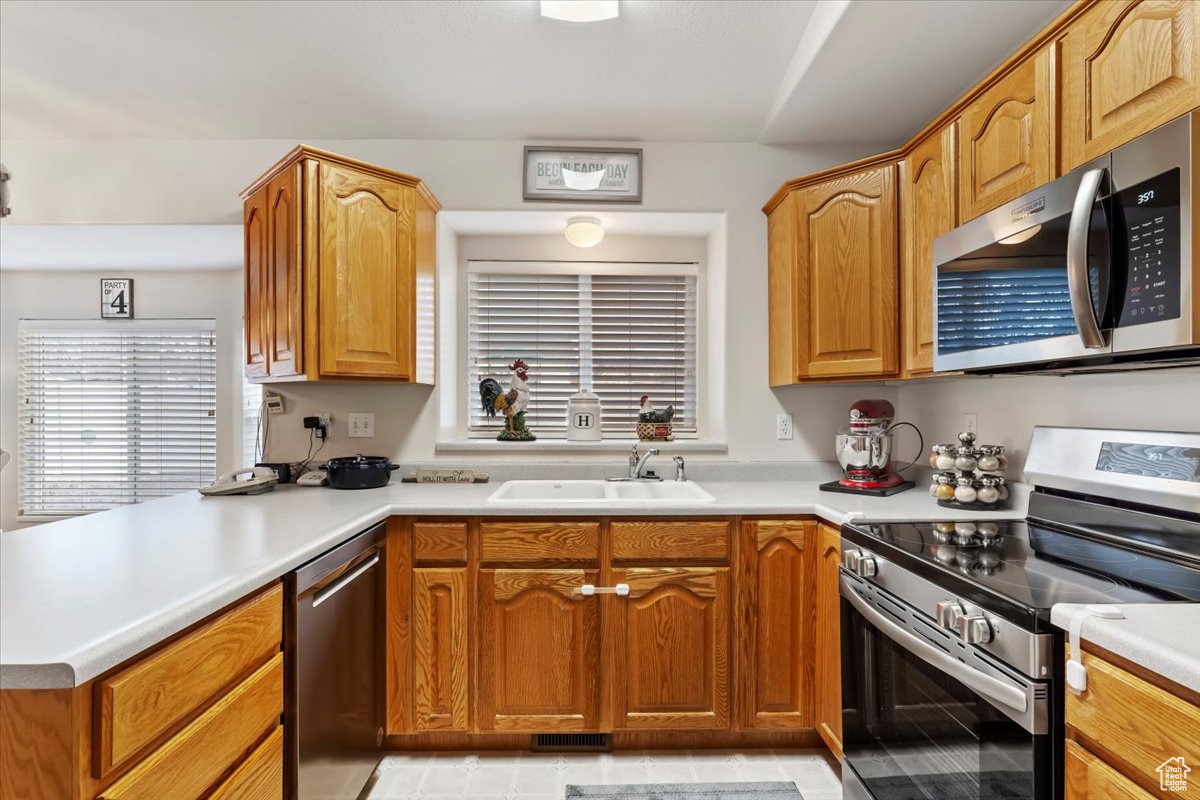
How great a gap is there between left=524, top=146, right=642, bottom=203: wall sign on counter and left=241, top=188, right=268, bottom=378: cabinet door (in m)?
1.04

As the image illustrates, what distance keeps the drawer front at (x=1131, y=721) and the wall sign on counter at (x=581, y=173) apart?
7.10 ft

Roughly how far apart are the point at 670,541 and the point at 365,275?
56.9 inches

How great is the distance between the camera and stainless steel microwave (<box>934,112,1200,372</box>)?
39.0 inches

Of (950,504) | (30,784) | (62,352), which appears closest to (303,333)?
(30,784)

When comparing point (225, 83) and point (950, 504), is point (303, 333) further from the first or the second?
point (950, 504)

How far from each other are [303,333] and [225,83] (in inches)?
38.6

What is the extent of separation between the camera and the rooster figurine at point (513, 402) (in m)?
2.61

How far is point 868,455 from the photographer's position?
6.73 feet

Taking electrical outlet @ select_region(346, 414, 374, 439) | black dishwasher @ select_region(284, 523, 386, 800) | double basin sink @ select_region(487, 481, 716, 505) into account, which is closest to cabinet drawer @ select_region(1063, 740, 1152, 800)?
double basin sink @ select_region(487, 481, 716, 505)

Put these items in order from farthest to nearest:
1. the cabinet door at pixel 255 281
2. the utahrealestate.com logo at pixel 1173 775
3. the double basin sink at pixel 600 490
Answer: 1. the double basin sink at pixel 600 490
2. the cabinet door at pixel 255 281
3. the utahrealestate.com logo at pixel 1173 775

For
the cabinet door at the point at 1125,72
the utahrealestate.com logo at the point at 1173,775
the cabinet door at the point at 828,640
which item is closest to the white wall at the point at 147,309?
the cabinet door at the point at 828,640

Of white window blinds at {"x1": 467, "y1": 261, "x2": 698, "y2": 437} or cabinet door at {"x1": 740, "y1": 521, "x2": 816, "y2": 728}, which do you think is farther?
white window blinds at {"x1": 467, "y1": 261, "x2": 698, "y2": 437}

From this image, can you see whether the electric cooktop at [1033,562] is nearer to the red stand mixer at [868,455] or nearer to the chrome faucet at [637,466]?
the red stand mixer at [868,455]

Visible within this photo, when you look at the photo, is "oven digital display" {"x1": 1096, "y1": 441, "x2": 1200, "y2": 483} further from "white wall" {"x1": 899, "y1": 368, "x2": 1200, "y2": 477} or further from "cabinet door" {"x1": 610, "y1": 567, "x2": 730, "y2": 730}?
"cabinet door" {"x1": 610, "y1": 567, "x2": 730, "y2": 730}
